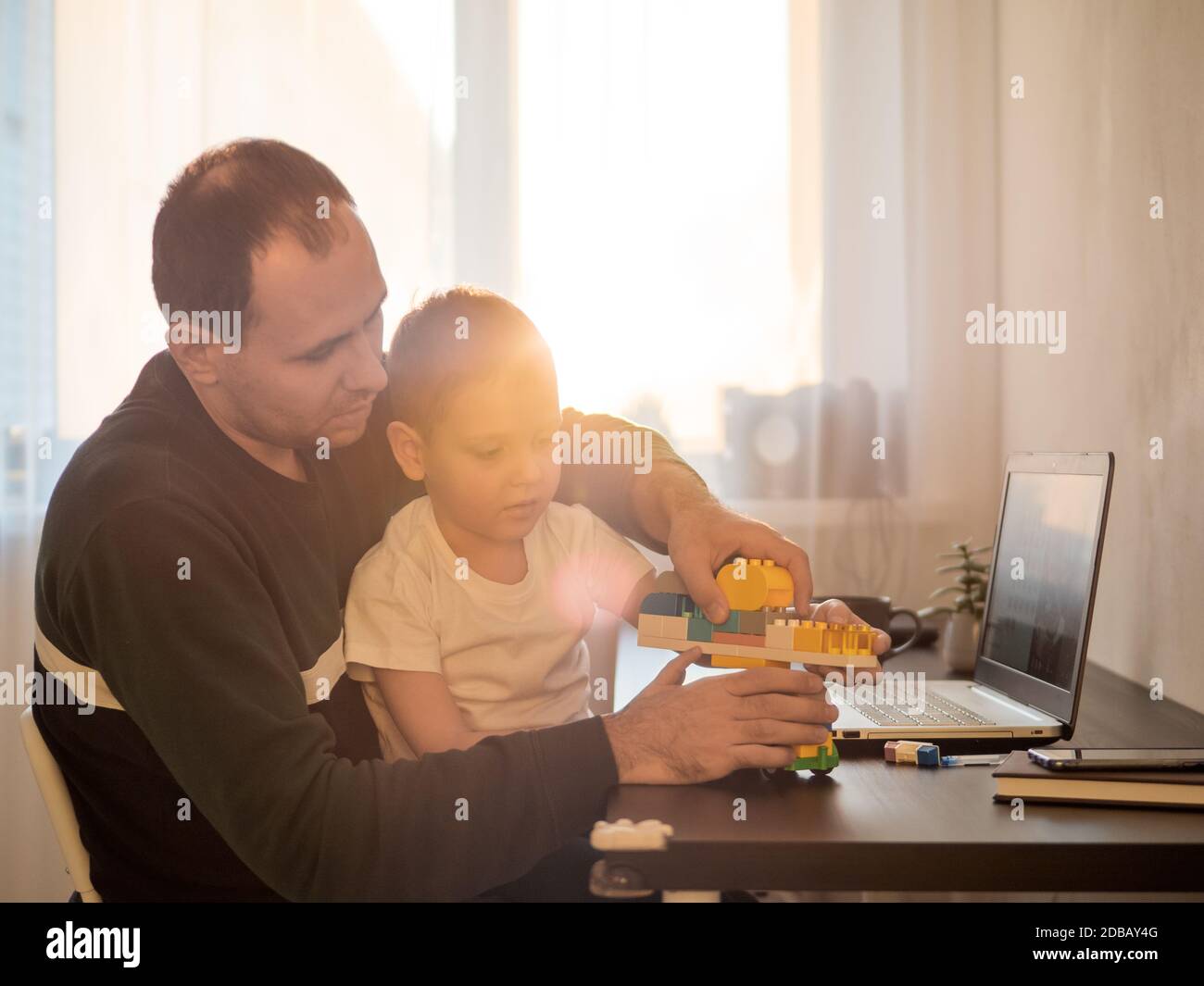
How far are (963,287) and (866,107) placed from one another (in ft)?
1.54

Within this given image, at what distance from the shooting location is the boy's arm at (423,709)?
120cm

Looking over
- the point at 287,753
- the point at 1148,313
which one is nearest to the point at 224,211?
the point at 287,753

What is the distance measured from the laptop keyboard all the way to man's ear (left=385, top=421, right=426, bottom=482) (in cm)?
60

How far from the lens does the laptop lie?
1233mm

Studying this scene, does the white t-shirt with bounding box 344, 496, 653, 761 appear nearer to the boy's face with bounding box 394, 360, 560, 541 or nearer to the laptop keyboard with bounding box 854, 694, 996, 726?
the boy's face with bounding box 394, 360, 560, 541

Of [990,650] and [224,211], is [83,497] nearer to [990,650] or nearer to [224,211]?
[224,211]

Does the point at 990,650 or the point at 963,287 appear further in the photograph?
the point at 963,287

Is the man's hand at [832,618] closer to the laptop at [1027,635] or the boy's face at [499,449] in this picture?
the laptop at [1027,635]

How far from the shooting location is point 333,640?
127cm

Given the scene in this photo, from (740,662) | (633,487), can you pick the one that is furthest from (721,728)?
(633,487)

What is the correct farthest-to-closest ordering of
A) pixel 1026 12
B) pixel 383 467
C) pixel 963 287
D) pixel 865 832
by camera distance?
pixel 963 287 < pixel 1026 12 < pixel 383 467 < pixel 865 832

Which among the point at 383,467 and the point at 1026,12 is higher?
the point at 1026,12

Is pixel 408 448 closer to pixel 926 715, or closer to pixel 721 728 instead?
pixel 721 728

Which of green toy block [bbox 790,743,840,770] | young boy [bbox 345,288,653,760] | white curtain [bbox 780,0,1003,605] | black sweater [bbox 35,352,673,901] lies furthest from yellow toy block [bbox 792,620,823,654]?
white curtain [bbox 780,0,1003,605]
